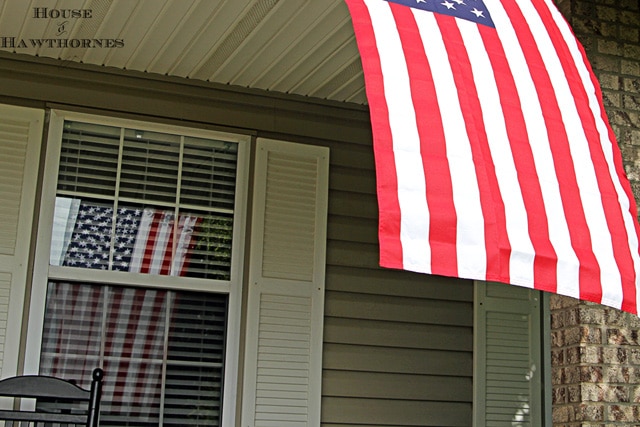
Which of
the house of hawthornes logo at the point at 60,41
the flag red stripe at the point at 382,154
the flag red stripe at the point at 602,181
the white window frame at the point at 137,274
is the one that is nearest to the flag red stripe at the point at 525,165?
the flag red stripe at the point at 602,181

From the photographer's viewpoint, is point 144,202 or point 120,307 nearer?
point 120,307

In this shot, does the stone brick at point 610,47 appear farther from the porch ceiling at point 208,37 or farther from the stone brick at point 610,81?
the porch ceiling at point 208,37

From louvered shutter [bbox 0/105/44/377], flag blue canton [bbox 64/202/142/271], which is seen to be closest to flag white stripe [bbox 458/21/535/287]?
flag blue canton [bbox 64/202/142/271]

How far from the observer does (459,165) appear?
2.28m

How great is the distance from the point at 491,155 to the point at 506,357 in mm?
2491

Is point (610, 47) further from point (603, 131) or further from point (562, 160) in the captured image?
point (562, 160)

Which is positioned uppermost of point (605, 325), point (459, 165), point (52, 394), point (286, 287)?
point (459, 165)

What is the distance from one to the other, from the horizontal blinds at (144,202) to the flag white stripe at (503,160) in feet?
6.47

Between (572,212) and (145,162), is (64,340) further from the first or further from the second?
(572,212)

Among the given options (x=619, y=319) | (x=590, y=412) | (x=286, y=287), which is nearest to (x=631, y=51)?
(x=619, y=319)

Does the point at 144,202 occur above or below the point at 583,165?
above

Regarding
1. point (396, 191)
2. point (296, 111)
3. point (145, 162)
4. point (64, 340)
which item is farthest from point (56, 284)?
point (396, 191)

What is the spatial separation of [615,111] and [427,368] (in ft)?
5.54

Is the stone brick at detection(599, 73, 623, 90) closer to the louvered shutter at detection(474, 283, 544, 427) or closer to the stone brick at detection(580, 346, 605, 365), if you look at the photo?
the stone brick at detection(580, 346, 605, 365)
